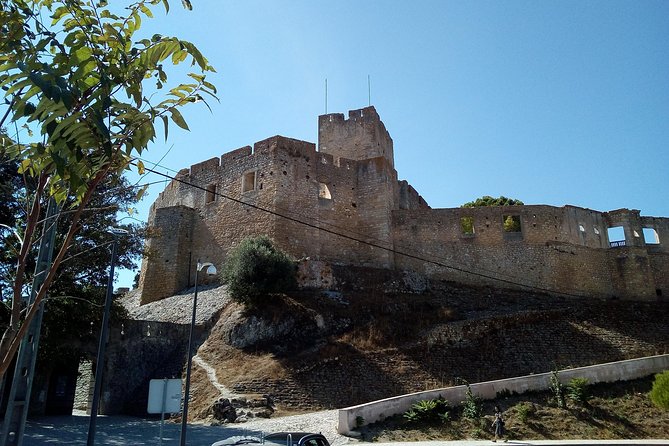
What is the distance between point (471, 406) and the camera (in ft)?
56.7

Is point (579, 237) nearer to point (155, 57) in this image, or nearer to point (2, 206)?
point (2, 206)

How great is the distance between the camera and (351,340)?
2283 centimetres

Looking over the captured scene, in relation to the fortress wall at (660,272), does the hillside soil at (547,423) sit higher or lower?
lower

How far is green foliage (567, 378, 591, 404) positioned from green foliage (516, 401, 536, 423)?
1.55 meters

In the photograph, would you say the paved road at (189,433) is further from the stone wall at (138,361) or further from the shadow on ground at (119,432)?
the stone wall at (138,361)

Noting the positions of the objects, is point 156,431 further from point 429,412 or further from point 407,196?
point 407,196

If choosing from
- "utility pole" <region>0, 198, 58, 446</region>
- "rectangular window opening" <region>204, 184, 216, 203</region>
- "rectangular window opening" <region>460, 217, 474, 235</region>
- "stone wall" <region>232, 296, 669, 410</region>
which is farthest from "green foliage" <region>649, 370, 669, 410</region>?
"rectangular window opening" <region>204, 184, 216, 203</region>

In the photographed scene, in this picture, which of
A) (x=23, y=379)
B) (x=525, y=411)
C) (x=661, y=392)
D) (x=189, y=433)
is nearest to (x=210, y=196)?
(x=189, y=433)

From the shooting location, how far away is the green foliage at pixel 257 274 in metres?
24.7

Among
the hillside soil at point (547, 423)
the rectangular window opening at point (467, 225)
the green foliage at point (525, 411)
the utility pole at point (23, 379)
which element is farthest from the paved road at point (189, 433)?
the rectangular window opening at point (467, 225)

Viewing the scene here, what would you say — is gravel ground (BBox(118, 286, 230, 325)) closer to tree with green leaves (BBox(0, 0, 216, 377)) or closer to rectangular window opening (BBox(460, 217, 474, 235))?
rectangular window opening (BBox(460, 217, 474, 235))

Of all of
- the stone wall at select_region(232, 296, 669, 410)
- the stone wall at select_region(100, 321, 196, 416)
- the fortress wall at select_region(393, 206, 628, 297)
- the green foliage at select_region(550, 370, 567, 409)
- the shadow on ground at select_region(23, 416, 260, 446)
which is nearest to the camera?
the shadow on ground at select_region(23, 416, 260, 446)

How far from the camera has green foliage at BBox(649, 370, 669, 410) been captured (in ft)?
57.7

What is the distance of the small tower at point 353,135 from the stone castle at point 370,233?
3.41 metres
